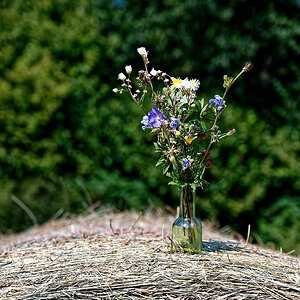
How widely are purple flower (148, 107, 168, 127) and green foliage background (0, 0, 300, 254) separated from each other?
233 centimetres

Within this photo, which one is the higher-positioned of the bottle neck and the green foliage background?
the green foliage background

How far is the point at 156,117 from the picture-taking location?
1917 millimetres

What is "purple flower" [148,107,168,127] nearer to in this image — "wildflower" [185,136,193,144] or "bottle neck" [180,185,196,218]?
"wildflower" [185,136,193,144]

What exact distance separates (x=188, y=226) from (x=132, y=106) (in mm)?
2407

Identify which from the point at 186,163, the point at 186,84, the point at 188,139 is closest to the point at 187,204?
the point at 186,163

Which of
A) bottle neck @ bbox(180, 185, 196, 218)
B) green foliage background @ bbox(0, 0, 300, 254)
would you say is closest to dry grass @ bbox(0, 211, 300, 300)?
bottle neck @ bbox(180, 185, 196, 218)

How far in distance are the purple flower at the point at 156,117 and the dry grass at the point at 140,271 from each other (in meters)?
0.74

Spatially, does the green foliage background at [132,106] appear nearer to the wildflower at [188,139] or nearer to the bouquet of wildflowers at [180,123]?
the bouquet of wildflowers at [180,123]

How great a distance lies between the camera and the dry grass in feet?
5.66

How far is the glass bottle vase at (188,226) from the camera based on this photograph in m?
2.08

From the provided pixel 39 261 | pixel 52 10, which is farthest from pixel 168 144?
pixel 52 10

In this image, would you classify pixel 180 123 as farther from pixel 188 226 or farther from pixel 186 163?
pixel 188 226

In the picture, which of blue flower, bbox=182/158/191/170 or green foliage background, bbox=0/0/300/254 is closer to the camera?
blue flower, bbox=182/158/191/170

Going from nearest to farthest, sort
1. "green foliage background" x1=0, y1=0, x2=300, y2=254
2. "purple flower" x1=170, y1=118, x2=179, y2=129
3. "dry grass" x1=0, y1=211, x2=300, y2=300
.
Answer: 1. "dry grass" x1=0, y1=211, x2=300, y2=300
2. "purple flower" x1=170, y1=118, x2=179, y2=129
3. "green foliage background" x1=0, y1=0, x2=300, y2=254
